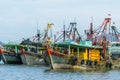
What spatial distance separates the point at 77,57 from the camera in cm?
5222

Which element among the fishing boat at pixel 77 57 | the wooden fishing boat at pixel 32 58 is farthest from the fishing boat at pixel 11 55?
the fishing boat at pixel 77 57

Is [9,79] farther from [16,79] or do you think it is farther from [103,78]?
[103,78]

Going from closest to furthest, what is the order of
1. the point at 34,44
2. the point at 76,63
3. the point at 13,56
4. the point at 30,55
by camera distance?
the point at 76,63 < the point at 30,55 < the point at 13,56 < the point at 34,44

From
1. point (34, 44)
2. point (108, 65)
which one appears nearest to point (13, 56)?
point (34, 44)

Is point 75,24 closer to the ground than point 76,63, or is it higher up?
higher up

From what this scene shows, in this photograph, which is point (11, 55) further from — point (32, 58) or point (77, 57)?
point (77, 57)

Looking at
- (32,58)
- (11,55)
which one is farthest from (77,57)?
(11,55)

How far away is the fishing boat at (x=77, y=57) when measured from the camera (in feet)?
170

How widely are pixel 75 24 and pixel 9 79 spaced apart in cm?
3366

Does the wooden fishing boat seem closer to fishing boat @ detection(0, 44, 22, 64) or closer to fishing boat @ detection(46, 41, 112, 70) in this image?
fishing boat @ detection(0, 44, 22, 64)

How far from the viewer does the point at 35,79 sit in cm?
4272

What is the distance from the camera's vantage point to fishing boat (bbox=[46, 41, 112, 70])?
5194 centimetres

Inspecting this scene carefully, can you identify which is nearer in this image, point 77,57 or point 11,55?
point 77,57

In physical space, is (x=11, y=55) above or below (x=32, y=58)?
above
